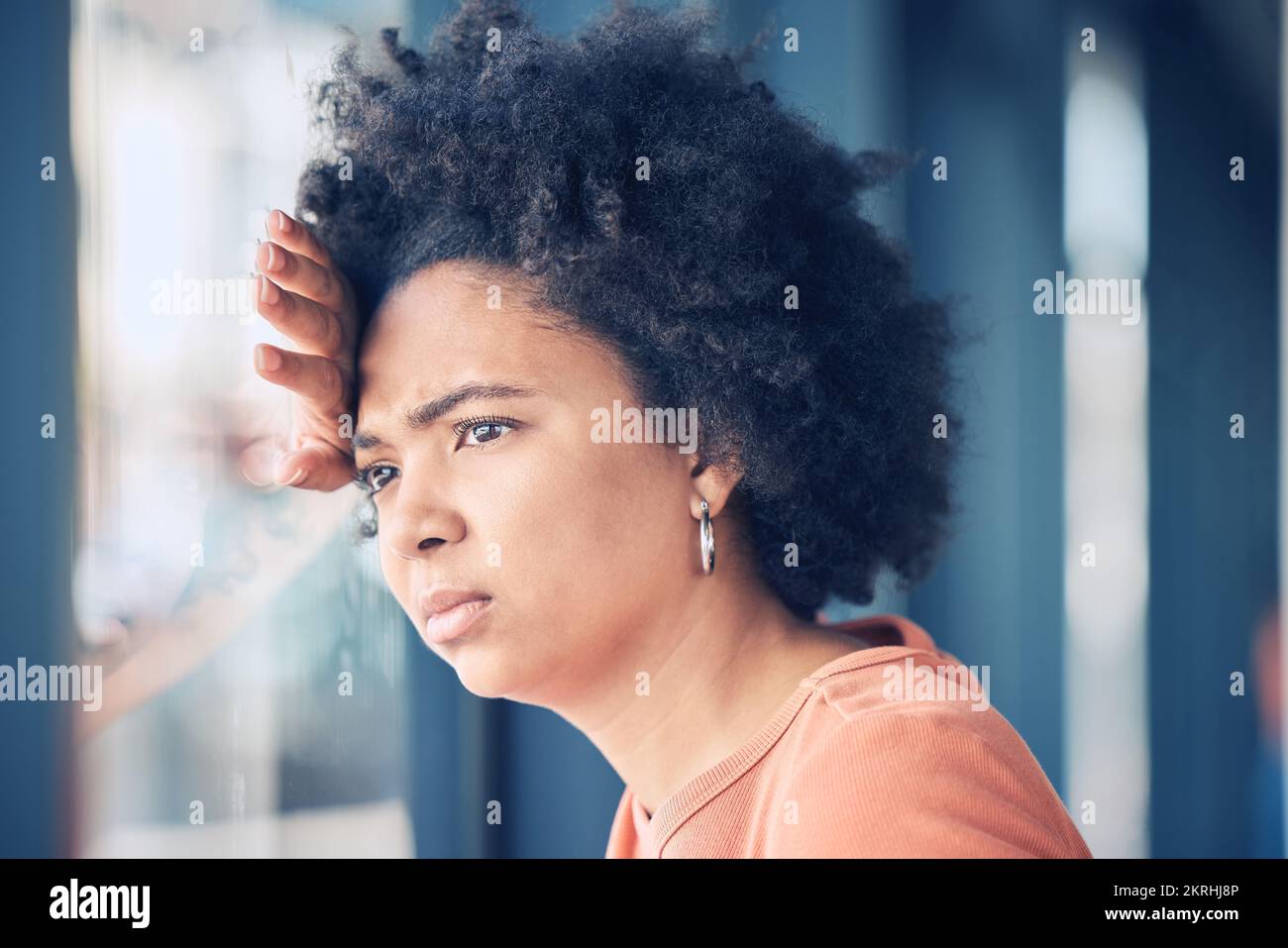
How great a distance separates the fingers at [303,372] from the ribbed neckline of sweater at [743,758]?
605mm

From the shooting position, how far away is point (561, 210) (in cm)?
119

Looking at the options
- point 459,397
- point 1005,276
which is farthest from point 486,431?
point 1005,276

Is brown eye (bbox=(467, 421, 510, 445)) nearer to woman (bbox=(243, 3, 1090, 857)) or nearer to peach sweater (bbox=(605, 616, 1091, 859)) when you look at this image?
woman (bbox=(243, 3, 1090, 857))

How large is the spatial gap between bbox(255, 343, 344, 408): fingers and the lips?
26cm

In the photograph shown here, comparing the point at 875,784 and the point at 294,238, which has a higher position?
the point at 294,238

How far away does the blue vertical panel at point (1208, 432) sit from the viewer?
6.07ft

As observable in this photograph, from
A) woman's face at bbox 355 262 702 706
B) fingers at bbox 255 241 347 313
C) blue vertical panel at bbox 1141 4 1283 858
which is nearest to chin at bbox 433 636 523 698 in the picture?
woman's face at bbox 355 262 702 706

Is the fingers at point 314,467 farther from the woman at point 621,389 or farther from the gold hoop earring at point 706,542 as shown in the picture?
the gold hoop earring at point 706,542

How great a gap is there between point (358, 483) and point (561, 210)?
1.52 feet

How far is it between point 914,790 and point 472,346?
631 millimetres

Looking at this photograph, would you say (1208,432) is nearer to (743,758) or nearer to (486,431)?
(743,758)

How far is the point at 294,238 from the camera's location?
4.02ft

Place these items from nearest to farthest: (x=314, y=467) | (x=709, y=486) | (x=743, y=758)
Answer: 1. (x=743, y=758)
2. (x=709, y=486)
3. (x=314, y=467)

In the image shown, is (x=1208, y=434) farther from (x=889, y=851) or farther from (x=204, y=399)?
(x=204, y=399)
